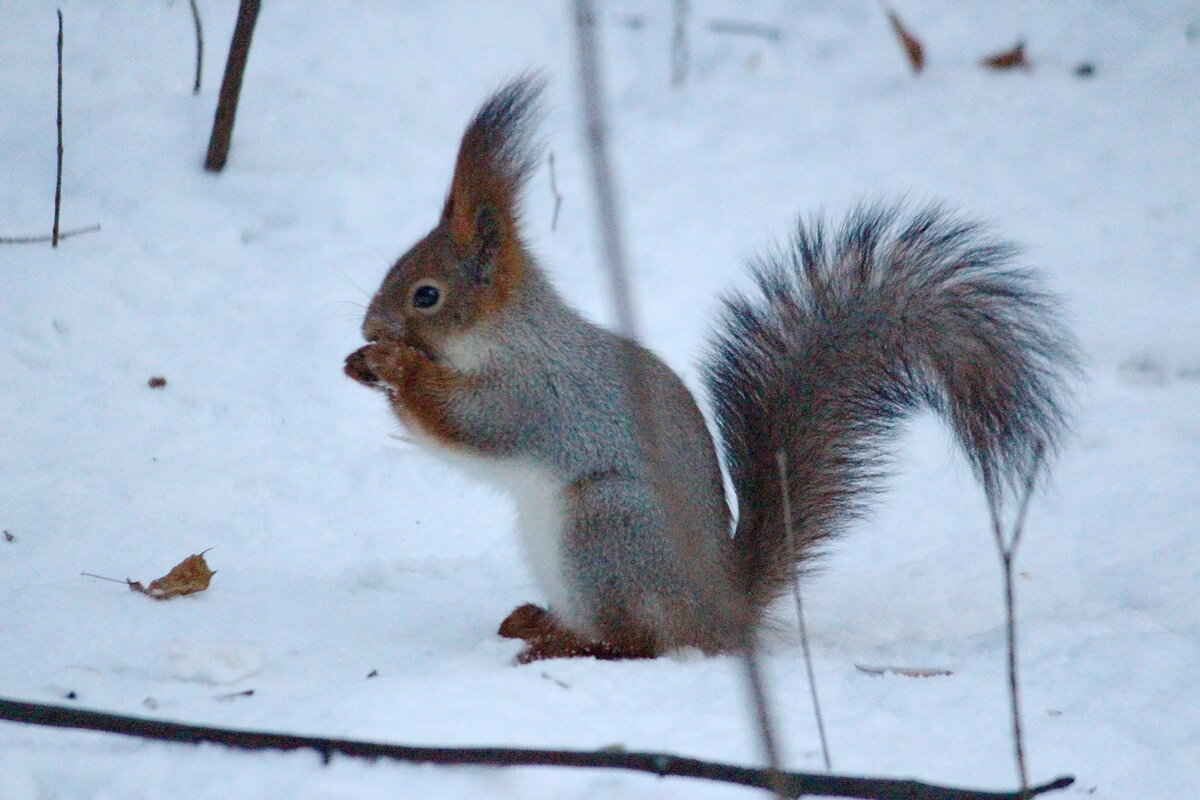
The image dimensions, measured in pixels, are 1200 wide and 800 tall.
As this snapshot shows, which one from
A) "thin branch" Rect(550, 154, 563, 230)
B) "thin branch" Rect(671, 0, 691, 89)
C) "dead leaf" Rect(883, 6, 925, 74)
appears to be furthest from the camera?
"thin branch" Rect(671, 0, 691, 89)

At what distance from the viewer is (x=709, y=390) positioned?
7.70ft

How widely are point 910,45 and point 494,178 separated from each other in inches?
111

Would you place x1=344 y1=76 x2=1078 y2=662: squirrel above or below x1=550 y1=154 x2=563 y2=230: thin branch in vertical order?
below

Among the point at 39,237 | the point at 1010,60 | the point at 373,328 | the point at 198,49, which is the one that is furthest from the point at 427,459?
the point at 1010,60

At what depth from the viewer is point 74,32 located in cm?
416

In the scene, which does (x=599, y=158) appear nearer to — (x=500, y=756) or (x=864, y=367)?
(x=500, y=756)

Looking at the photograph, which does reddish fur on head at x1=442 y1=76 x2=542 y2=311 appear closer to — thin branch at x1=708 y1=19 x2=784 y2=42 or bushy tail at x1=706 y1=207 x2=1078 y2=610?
bushy tail at x1=706 y1=207 x2=1078 y2=610

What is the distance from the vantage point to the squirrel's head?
2385 millimetres

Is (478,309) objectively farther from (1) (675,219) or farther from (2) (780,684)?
(1) (675,219)

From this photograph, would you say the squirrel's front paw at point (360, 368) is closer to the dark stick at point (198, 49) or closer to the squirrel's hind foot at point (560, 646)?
the squirrel's hind foot at point (560, 646)

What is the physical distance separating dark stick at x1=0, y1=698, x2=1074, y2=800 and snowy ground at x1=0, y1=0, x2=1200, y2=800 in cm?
6

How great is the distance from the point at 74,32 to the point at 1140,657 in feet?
12.9

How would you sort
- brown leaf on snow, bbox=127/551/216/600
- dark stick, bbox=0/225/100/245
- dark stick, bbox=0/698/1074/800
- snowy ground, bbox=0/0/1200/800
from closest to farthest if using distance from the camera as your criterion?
dark stick, bbox=0/698/1074/800 → snowy ground, bbox=0/0/1200/800 → brown leaf on snow, bbox=127/551/216/600 → dark stick, bbox=0/225/100/245

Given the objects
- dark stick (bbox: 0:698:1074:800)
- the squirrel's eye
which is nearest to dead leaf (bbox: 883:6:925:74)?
the squirrel's eye
